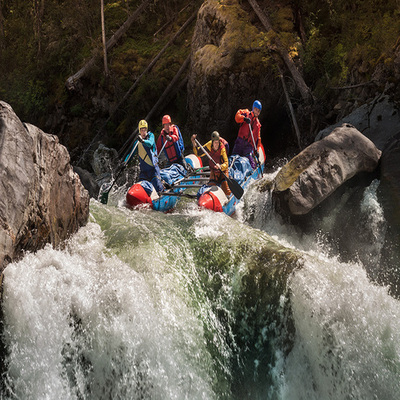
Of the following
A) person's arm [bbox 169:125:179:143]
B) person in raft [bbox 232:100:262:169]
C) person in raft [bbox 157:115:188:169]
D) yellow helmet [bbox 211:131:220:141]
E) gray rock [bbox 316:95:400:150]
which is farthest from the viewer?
person in raft [bbox 232:100:262:169]

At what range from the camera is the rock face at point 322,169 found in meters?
7.20

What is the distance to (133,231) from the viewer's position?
581cm

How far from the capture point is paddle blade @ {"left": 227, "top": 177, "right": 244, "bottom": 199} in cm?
849

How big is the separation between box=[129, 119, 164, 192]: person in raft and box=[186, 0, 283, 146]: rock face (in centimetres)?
433

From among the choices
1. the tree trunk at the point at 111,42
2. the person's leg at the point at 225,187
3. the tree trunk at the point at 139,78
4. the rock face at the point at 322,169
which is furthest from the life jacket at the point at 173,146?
the tree trunk at the point at 111,42

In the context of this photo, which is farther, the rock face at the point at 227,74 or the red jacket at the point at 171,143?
the rock face at the point at 227,74

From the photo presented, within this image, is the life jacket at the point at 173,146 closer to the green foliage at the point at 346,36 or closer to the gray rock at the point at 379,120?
the gray rock at the point at 379,120

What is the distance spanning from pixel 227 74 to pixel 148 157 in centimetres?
469

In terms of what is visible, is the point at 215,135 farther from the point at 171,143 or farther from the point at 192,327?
the point at 192,327

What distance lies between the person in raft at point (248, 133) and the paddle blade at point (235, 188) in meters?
1.81

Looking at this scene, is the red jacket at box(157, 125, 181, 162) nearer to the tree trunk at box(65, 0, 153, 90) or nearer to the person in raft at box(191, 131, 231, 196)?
the person in raft at box(191, 131, 231, 196)

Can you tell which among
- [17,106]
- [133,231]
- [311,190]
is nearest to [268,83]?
[311,190]

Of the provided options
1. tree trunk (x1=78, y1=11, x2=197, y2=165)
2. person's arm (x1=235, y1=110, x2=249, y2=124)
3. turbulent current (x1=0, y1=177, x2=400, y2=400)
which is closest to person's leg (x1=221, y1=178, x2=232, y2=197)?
person's arm (x1=235, y1=110, x2=249, y2=124)

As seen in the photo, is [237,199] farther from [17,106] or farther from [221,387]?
[17,106]
